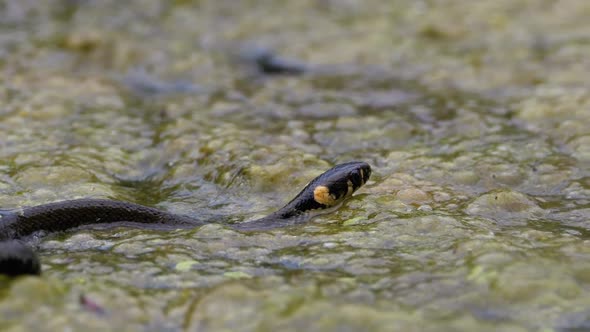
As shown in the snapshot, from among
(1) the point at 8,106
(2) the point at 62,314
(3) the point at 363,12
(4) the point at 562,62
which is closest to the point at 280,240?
(2) the point at 62,314

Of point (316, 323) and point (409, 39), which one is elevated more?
point (409, 39)

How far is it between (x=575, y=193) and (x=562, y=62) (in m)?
2.16

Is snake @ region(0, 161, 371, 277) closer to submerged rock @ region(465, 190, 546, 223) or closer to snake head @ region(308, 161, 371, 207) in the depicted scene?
snake head @ region(308, 161, 371, 207)

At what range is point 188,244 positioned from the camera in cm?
364

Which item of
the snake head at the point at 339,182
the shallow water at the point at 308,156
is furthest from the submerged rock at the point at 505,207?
the snake head at the point at 339,182

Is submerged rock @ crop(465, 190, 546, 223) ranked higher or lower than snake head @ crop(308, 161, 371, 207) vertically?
lower

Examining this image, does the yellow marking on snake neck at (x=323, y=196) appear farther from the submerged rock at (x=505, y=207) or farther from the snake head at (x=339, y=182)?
the submerged rock at (x=505, y=207)

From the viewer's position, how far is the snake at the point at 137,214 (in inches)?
151

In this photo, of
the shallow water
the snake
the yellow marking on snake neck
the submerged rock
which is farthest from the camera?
the yellow marking on snake neck

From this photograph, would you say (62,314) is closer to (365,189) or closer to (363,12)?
(365,189)

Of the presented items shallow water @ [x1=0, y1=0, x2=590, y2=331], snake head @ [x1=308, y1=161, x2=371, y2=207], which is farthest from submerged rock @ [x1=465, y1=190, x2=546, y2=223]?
snake head @ [x1=308, y1=161, x2=371, y2=207]

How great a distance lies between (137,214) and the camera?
13.0 feet

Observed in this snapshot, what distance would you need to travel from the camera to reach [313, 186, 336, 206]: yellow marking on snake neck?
13.4 feet

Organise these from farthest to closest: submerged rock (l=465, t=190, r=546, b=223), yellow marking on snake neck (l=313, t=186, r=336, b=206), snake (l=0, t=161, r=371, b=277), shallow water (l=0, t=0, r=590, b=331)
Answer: yellow marking on snake neck (l=313, t=186, r=336, b=206)
submerged rock (l=465, t=190, r=546, b=223)
snake (l=0, t=161, r=371, b=277)
shallow water (l=0, t=0, r=590, b=331)
